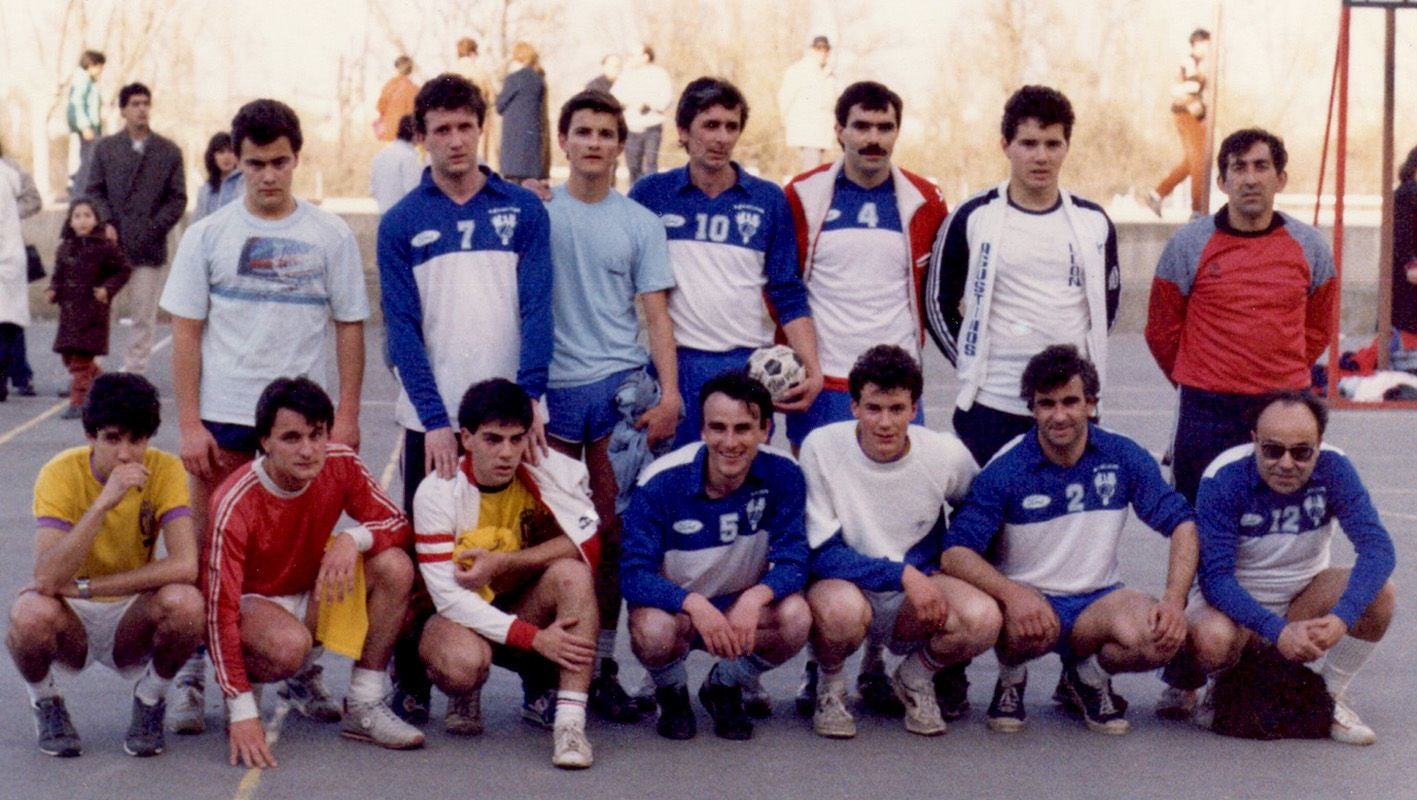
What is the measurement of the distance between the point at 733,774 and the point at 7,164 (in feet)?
32.1

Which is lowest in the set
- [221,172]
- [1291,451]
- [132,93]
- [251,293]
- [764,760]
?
[764,760]

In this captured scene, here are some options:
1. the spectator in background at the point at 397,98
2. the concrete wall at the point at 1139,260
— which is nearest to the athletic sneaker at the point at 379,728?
the concrete wall at the point at 1139,260

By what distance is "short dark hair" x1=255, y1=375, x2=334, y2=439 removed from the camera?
19.2 ft

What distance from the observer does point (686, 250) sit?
6680mm

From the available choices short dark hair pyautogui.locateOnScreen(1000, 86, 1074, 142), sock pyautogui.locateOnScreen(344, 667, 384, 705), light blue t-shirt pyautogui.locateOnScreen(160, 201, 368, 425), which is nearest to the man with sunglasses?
short dark hair pyautogui.locateOnScreen(1000, 86, 1074, 142)

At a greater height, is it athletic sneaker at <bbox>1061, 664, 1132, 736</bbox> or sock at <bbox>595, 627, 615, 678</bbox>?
sock at <bbox>595, 627, 615, 678</bbox>

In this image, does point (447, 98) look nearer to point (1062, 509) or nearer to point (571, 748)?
point (571, 748)

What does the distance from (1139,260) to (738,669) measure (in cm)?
1489

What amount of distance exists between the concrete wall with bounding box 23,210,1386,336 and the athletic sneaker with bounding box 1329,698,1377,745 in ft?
42.0

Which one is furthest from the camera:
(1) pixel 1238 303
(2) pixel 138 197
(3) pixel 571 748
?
(2) pixel 138 197

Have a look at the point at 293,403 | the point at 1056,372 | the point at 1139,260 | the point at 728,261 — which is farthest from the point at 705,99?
the point at 1139,260

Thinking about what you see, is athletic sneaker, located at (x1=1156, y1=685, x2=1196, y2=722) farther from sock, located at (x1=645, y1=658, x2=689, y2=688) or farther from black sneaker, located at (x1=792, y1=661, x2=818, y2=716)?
sock, located at (x1=645, y1=658, x2=689, y2=688)

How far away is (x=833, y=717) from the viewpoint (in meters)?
6.14

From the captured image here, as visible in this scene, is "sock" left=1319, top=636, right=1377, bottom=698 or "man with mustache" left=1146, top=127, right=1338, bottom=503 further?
"man with mustache" left=1146, top=127, right=1338, bottom=503
